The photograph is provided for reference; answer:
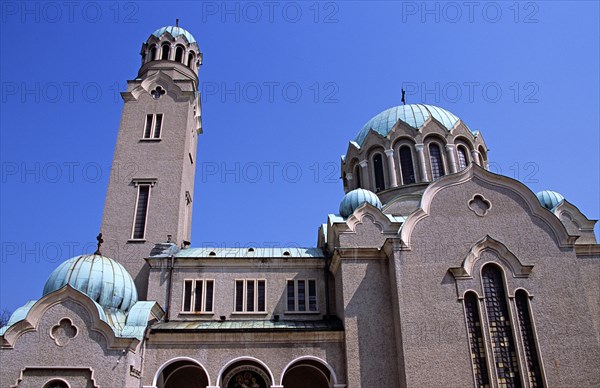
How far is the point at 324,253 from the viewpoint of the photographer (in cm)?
A: 2242

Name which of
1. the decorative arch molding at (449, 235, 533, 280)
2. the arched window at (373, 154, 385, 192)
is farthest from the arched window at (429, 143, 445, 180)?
the decorative arch molding at (449, 235, 533, 280)

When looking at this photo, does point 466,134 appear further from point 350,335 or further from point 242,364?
point 242,364

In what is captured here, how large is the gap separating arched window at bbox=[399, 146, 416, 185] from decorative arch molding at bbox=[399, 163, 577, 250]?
19.3 ft

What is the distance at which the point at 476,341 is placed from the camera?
677 inches

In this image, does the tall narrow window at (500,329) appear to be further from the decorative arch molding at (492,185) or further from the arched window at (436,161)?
the arched window at (436,161)

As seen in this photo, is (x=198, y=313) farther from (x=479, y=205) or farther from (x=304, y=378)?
(x=479, y=205)

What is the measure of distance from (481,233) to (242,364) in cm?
1040

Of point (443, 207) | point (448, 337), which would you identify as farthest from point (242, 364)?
point (443, 207)

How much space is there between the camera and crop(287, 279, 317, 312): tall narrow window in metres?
21.0

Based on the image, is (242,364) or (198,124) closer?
(242,364)

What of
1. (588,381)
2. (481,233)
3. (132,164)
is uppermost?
(132,164)

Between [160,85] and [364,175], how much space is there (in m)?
12.3

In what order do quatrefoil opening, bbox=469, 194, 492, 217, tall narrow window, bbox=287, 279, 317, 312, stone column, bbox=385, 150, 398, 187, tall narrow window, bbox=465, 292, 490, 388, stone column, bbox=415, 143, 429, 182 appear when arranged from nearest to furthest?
1. tall narrow window, bbox=465, 292, 490, 388
2. quatrefoil opening, bbox=469, 194, 492, 217
3. tall narrow window, bbox=287, 279, 317, 312
4. stone column, bbox=415, 143, 429, 182
5. stone column, bbox=385, 150, 398, 187

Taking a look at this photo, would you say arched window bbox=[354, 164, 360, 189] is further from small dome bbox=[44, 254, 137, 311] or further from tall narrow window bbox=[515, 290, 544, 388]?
small dome bbox=[44, 254, 137, 311]
